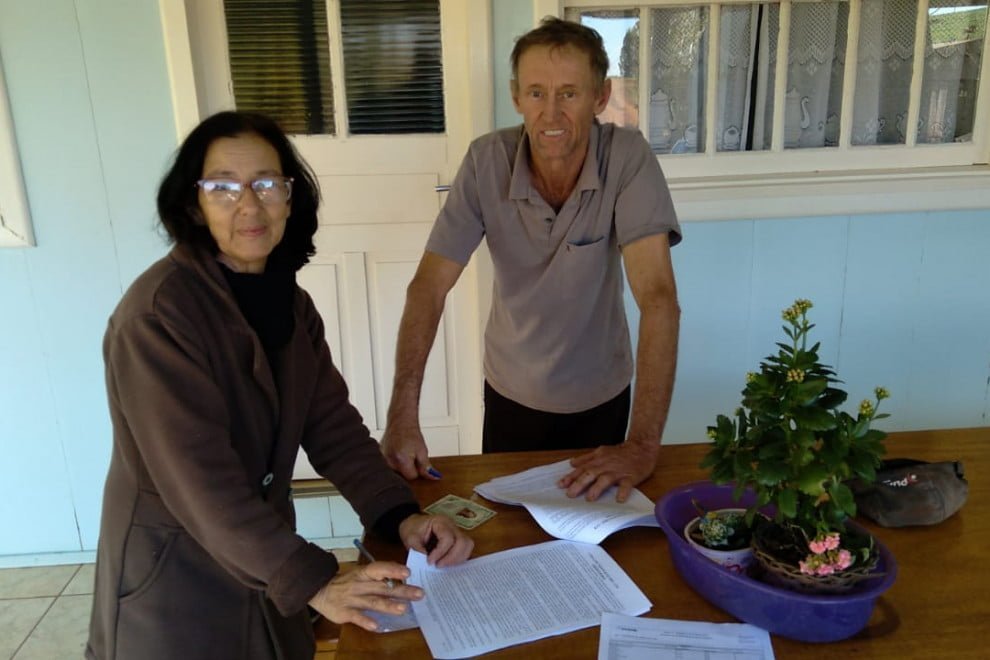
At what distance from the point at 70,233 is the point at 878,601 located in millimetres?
2521

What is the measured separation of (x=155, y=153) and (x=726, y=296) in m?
2.02

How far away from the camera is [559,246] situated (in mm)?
1666

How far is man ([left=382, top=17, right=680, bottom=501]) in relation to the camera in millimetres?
1576

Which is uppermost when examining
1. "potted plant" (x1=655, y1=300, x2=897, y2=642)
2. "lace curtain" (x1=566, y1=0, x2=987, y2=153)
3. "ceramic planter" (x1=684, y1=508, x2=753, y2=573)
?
"lace curtain" (x1=566, y1=0, x2=987, y2=153)

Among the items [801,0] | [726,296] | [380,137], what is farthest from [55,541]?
[801,0]

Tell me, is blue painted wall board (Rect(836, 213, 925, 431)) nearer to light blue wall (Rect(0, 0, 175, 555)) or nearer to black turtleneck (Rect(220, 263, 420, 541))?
black turtleneck (Rect(220, 263, 420, 541))

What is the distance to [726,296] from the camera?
8.42 feet

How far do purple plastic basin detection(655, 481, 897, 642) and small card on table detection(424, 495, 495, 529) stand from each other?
34cm

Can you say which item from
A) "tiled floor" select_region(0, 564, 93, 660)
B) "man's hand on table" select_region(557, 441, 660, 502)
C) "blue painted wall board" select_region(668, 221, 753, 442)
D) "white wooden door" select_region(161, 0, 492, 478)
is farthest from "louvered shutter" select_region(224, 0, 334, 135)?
"tiled floor" select_region(0, 564, 93, 660)

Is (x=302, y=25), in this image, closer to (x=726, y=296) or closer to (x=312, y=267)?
(x=312, y=267)

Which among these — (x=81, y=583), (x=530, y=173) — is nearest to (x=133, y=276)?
(x=81, y=583)

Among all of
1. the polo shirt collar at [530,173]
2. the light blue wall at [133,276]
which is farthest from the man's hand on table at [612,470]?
the light blue wall at [133,276]

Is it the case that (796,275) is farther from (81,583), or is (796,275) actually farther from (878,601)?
(81,583)

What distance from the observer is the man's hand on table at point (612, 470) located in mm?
1239
